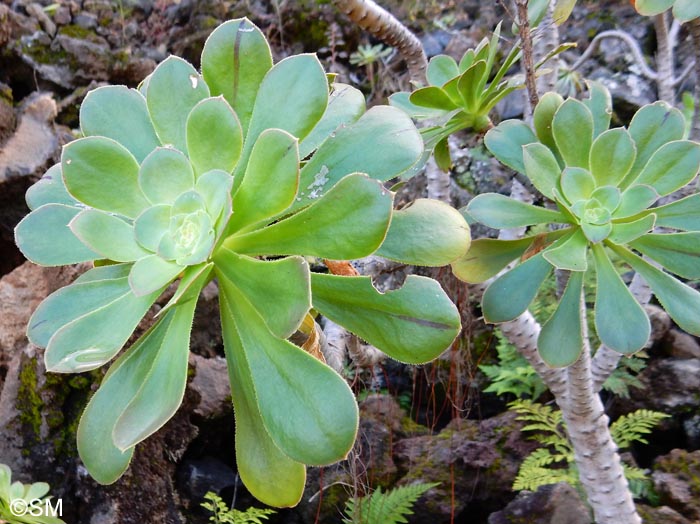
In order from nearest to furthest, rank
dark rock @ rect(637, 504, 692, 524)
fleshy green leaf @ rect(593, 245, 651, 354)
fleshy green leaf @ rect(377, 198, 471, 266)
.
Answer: fleshy green leaf @ rect(377, 198, 471, 266) < fleshy green leaf @ rect(593, 245, 651, 354) < dark rock @ rect(637, 504, 692, 524)

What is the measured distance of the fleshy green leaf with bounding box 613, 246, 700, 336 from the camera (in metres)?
1.18

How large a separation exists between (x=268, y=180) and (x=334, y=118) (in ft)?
0.77

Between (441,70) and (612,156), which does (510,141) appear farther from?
(441,70)

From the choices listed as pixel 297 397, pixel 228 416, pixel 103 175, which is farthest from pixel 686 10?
pixel 228 416

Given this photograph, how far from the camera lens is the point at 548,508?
1.71m

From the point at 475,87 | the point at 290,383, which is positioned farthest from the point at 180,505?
the point at 475,87

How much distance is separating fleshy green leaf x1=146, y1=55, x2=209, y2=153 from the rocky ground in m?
1.09

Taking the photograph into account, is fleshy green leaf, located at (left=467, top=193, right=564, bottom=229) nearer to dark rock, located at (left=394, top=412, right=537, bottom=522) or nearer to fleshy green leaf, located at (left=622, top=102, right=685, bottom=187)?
fleshy green leaf, located at (left=622, top=102, right=685, bottom=187)

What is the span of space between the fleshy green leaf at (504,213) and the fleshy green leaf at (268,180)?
51 centimetres

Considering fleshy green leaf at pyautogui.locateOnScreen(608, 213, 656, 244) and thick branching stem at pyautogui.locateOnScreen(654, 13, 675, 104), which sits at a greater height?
thick branching stem at pyautogui.locateOnScreen(654, 13, 675, 104)

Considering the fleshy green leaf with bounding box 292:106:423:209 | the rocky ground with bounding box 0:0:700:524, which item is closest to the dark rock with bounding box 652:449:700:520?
the rocky ground with bounding box 0:0:700:524

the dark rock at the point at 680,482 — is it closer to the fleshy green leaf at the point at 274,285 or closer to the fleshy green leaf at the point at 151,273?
the fleshy green leaf at the point at 274,285

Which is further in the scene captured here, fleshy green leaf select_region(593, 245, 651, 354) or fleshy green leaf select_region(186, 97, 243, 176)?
fleshy green leaf select_region(593, 245, 651, 354)

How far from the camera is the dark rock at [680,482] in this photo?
68.6 inches
